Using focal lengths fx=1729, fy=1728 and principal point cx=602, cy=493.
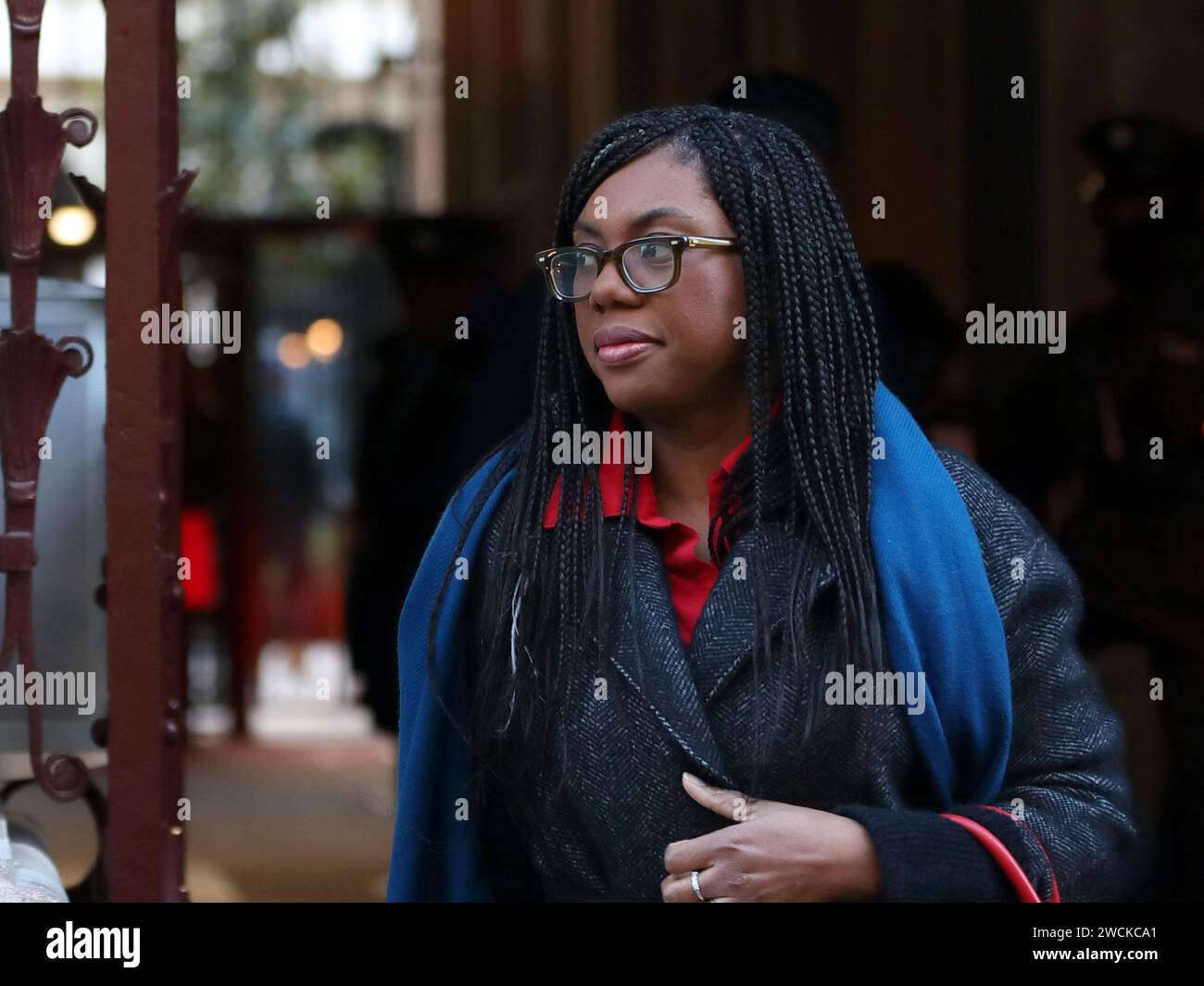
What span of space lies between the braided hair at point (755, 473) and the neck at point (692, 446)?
0.04 metres

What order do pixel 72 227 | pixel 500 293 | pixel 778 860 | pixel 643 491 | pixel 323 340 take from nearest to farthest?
pixel 778 860
pixel 643 491
pixel 500 293
pixel 72 227
pixel 323 340

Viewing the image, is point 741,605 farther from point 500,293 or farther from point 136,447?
point 500,293

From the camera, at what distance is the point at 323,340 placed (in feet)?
29.2

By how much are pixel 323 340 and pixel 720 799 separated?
730 cm

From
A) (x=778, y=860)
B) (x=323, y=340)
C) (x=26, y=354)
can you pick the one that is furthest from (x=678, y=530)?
(x=323, y=340)

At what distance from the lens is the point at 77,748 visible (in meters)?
2.47

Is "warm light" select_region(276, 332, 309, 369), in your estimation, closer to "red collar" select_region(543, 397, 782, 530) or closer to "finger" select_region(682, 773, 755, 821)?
"red collar" select_region(543, 397, 782, 530)

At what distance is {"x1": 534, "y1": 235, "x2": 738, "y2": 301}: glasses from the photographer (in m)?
1.87

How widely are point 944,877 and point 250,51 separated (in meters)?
10.1

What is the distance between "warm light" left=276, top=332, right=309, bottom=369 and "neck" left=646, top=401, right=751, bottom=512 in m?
7.09

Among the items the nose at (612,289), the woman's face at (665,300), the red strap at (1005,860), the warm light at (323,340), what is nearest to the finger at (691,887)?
the red strap at (1005,860)

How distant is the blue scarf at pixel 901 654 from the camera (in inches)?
74.2

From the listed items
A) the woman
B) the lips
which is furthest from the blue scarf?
the lips

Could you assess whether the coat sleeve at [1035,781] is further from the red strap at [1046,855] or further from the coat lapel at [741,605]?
the coat lapel at [741,605]
